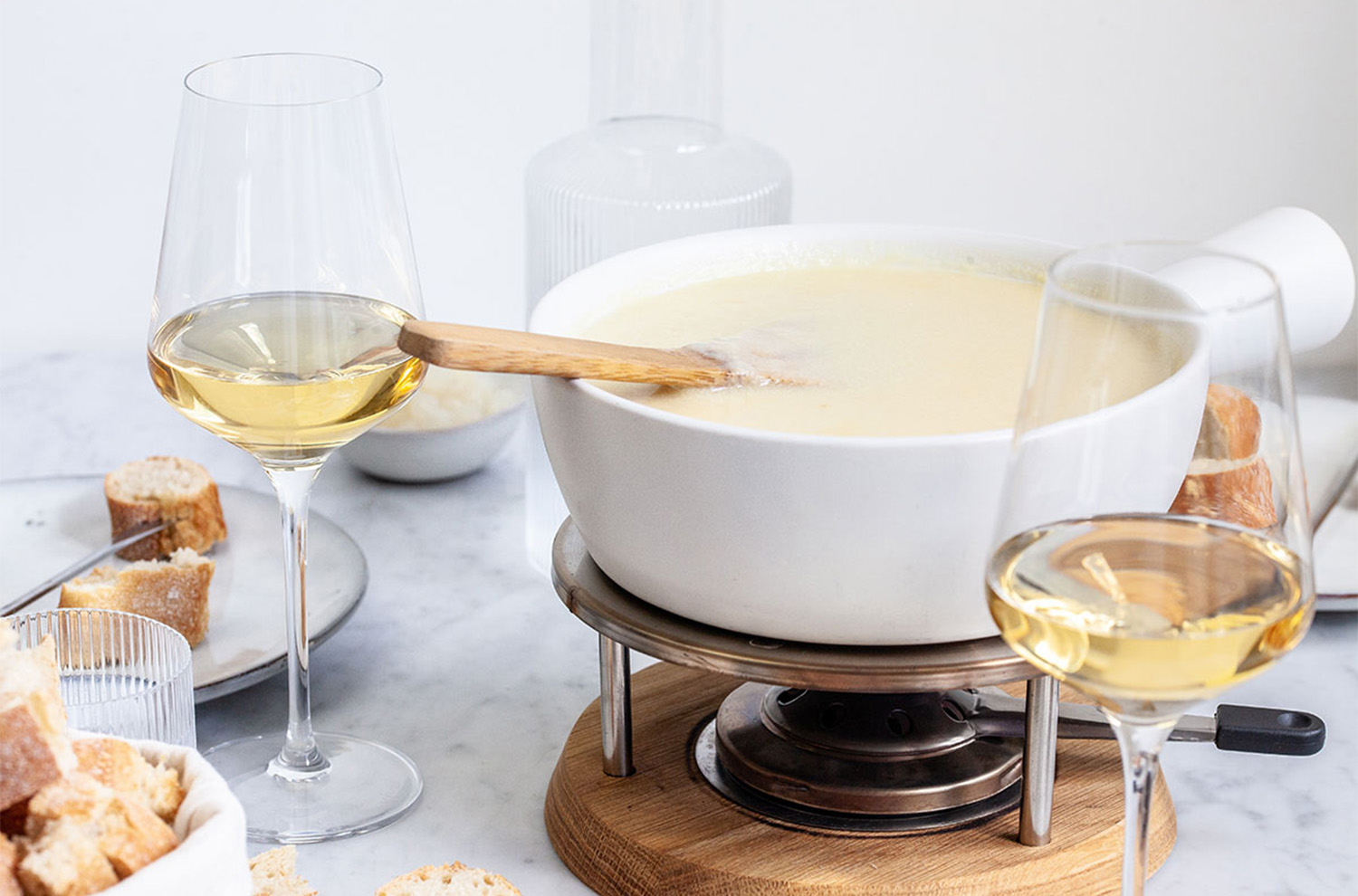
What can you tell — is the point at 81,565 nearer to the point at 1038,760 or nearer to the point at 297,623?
the point at 297,623

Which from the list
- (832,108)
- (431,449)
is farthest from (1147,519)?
(832,108)

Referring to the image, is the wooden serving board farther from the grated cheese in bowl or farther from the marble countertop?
the grated cheese in bowl

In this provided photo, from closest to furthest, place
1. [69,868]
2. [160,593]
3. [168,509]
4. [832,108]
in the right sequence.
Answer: [69,868] < [160,593] < [168,509] < [832,108]

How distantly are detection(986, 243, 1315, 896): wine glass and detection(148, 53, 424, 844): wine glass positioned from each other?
1.40 feet

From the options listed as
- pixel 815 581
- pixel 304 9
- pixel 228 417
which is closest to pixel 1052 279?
pixel 815 581

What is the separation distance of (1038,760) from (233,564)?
694mm

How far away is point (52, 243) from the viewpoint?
2.04 metres

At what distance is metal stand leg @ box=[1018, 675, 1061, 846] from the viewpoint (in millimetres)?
994

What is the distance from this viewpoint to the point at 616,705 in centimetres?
109

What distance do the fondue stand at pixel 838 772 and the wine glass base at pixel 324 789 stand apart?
0.12 metres

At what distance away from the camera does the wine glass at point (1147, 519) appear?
73 cm

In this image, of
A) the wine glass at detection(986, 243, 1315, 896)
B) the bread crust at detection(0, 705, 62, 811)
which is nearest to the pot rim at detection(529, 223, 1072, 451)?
the wine glass at detection(986, 243, 1315, 896)

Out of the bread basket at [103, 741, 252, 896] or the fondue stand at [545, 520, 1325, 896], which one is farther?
the fondue stand at [545, 520, 1325, 896]

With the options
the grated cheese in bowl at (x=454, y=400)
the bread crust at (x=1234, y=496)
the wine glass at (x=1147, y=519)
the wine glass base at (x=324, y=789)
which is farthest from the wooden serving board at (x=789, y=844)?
the grated cheese in bowl at (x=454, y=400)
